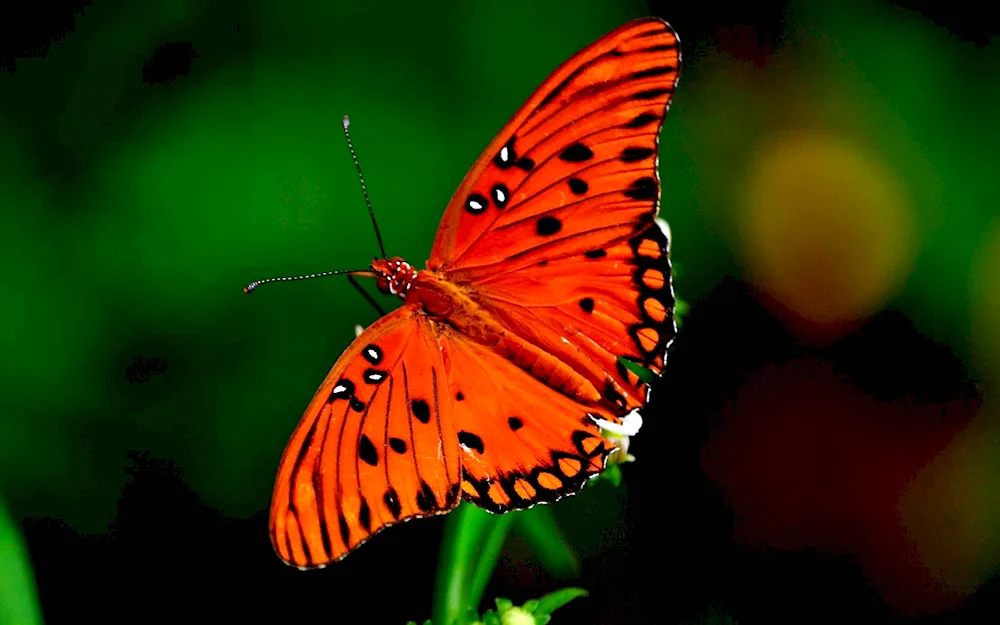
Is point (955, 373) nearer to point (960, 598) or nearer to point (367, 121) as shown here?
point (960, 598)

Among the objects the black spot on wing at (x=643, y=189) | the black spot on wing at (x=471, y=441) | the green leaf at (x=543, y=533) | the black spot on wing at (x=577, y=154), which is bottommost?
the green leaf at (x=543, y=533)

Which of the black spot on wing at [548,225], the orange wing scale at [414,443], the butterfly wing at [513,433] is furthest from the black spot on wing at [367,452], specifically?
the black spot on wing at [548,225]

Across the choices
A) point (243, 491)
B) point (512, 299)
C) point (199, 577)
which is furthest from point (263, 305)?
point (512, 299)

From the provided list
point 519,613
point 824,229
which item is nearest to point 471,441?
point 519,613

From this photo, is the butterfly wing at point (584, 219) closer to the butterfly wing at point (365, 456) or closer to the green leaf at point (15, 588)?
the butterfly wing at point (365, 456)

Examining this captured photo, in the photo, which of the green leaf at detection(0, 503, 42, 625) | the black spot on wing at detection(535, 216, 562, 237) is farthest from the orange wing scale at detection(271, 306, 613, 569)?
the green leaf at detection(0, 503, 42, 625)

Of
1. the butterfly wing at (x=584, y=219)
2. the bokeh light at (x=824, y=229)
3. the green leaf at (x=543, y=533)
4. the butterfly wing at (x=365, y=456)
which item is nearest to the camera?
the butterfly wing at (x=365, y=456)
